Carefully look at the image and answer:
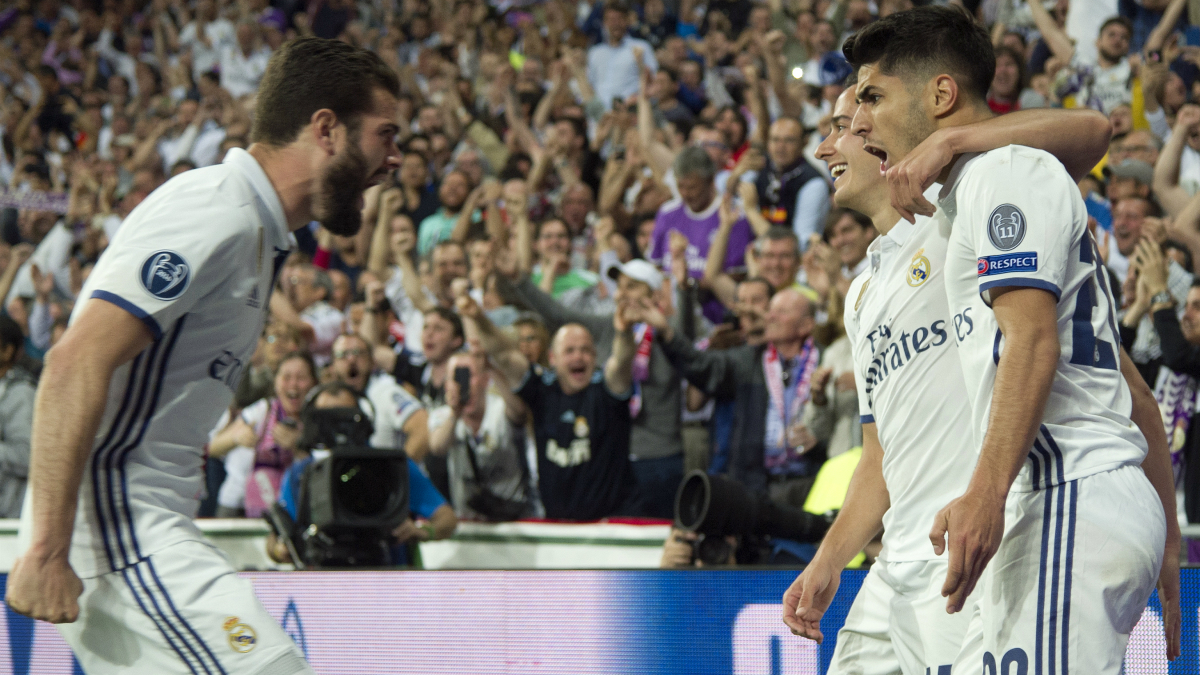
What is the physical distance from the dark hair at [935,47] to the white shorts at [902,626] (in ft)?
3.71

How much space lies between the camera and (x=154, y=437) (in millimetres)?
2703

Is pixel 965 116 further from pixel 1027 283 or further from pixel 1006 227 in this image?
pixel 1027 283

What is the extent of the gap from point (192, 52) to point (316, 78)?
14.8 m

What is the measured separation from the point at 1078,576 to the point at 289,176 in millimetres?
1976

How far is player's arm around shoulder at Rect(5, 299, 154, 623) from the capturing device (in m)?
2.42

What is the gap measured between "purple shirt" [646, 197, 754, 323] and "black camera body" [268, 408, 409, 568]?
3.14 m

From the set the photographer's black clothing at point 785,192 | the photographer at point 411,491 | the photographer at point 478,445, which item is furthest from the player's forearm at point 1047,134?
the photographer's black clothing at point 785,192

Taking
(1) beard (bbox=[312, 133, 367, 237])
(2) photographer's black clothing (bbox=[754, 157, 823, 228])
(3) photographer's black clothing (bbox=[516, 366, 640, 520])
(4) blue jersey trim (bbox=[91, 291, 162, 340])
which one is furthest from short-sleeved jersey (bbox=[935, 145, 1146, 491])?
(2) photographer's black clothing (bbox=[754, 157, 823, 228])

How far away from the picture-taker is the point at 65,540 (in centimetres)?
245

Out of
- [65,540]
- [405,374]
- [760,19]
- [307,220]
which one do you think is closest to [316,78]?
[307,220]

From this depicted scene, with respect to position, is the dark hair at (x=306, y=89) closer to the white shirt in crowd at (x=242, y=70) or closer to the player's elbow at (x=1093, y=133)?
the player's elbow at (x=1093, y=133)

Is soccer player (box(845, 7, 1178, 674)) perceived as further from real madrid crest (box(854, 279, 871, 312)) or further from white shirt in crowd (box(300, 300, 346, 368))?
white shirt in crowd (box(300, 300, 346, 368))

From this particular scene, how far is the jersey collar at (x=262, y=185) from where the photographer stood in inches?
112

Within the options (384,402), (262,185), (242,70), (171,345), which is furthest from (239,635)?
(242,70)
